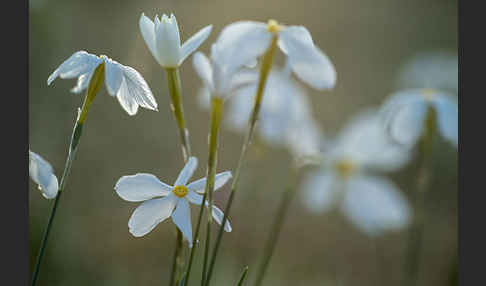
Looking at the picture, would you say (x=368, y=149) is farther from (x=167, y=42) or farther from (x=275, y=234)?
(x=167, y=42)

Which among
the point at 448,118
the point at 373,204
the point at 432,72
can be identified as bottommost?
the point at 373,204

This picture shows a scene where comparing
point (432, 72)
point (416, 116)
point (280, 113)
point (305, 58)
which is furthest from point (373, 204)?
point (432, 72)

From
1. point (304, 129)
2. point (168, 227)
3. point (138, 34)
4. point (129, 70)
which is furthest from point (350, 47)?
point (129, 70)

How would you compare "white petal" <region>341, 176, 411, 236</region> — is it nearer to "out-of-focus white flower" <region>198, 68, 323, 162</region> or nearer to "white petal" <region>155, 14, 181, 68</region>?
"out-of-focus white flower" <region>198, 68, 323, 162</region>

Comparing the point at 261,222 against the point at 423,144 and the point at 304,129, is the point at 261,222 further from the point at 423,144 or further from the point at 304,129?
the point at 423,144

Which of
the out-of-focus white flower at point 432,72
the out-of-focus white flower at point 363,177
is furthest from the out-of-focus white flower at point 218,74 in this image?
the out-of-focus white flower at point 432,72

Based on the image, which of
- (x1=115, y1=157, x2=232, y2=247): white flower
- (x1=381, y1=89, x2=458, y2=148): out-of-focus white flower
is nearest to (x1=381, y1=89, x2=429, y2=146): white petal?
(x1=381, y1=89, x2=458, y2=148): out-of-focus white flower
